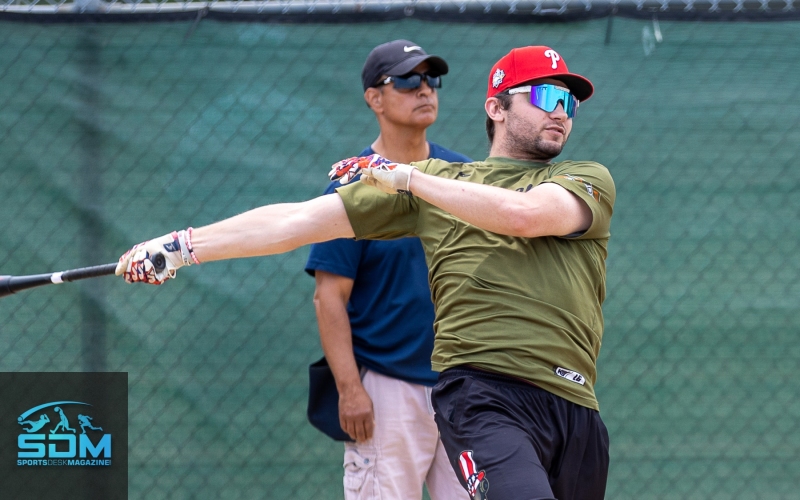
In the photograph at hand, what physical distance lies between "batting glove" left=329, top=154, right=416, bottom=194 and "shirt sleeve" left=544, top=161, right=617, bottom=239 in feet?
1.45

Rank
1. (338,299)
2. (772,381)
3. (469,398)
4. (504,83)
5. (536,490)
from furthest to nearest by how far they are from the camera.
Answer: (772,381) < (338,299) < (504,83) < (469,398) < (536,490)

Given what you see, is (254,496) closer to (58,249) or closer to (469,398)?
(58,249)

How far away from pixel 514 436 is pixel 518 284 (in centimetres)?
46

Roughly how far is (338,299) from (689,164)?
1.73m

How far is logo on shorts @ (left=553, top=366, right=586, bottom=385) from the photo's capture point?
8.66 feet

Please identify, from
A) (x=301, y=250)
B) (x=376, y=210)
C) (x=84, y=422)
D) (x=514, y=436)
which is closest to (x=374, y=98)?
(x=301, y=250)

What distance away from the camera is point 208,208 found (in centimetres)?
398

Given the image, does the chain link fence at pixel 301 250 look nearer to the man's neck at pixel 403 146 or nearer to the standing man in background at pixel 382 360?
the man's neck at pixel 403 146

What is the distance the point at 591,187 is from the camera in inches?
106

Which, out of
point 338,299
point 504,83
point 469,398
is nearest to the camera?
point 469,398

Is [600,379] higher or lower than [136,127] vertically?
lower

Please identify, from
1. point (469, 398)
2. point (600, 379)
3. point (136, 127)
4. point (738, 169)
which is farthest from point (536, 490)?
point (136, 127)

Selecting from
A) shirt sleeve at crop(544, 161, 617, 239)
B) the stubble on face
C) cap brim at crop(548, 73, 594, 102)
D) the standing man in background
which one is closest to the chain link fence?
the standing man in background

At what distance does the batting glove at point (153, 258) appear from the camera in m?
2.75
